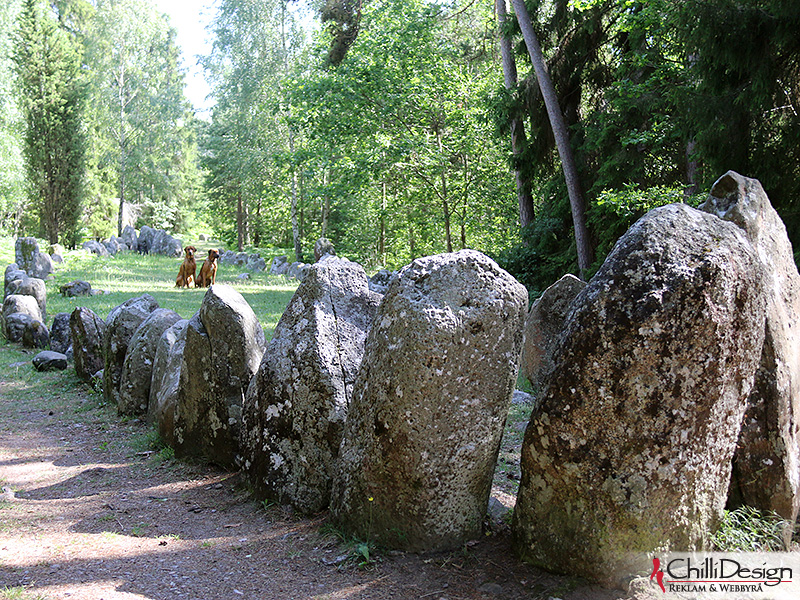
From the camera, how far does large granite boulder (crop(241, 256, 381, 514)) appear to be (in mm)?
4504

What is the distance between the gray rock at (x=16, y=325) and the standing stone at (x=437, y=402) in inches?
409

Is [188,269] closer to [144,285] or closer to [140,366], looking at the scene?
[144,285]

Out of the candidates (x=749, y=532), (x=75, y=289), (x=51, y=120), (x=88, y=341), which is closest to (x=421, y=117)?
(x=75, y=289)

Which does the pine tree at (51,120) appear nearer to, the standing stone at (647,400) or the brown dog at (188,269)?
the brown dog at (188,269)

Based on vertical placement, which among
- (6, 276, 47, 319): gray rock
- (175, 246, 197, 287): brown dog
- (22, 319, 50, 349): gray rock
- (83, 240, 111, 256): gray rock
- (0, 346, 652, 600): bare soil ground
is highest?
(83, 240, 111, 256): gray rock

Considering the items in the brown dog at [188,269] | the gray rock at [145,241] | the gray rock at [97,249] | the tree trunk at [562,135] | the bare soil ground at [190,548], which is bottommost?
the bare soil ground at [190,548]

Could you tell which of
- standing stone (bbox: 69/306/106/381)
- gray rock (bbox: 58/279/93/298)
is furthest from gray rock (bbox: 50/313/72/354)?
gray rock (bbox: 58/279/93/298)

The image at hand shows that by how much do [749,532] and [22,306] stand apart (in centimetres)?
1257

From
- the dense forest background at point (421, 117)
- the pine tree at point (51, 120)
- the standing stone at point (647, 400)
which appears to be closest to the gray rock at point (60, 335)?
the dense forest background at point (421, 117)

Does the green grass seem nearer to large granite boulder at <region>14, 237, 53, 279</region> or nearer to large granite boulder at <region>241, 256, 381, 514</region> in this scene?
large granite boulder at <region>14, 237, 53, 279</region>

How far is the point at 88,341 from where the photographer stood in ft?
30.6

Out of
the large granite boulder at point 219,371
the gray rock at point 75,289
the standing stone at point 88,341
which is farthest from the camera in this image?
the gray rock at point 75,289

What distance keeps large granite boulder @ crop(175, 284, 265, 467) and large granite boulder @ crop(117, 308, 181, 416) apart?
2.00 meters

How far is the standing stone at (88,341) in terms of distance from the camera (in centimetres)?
930
